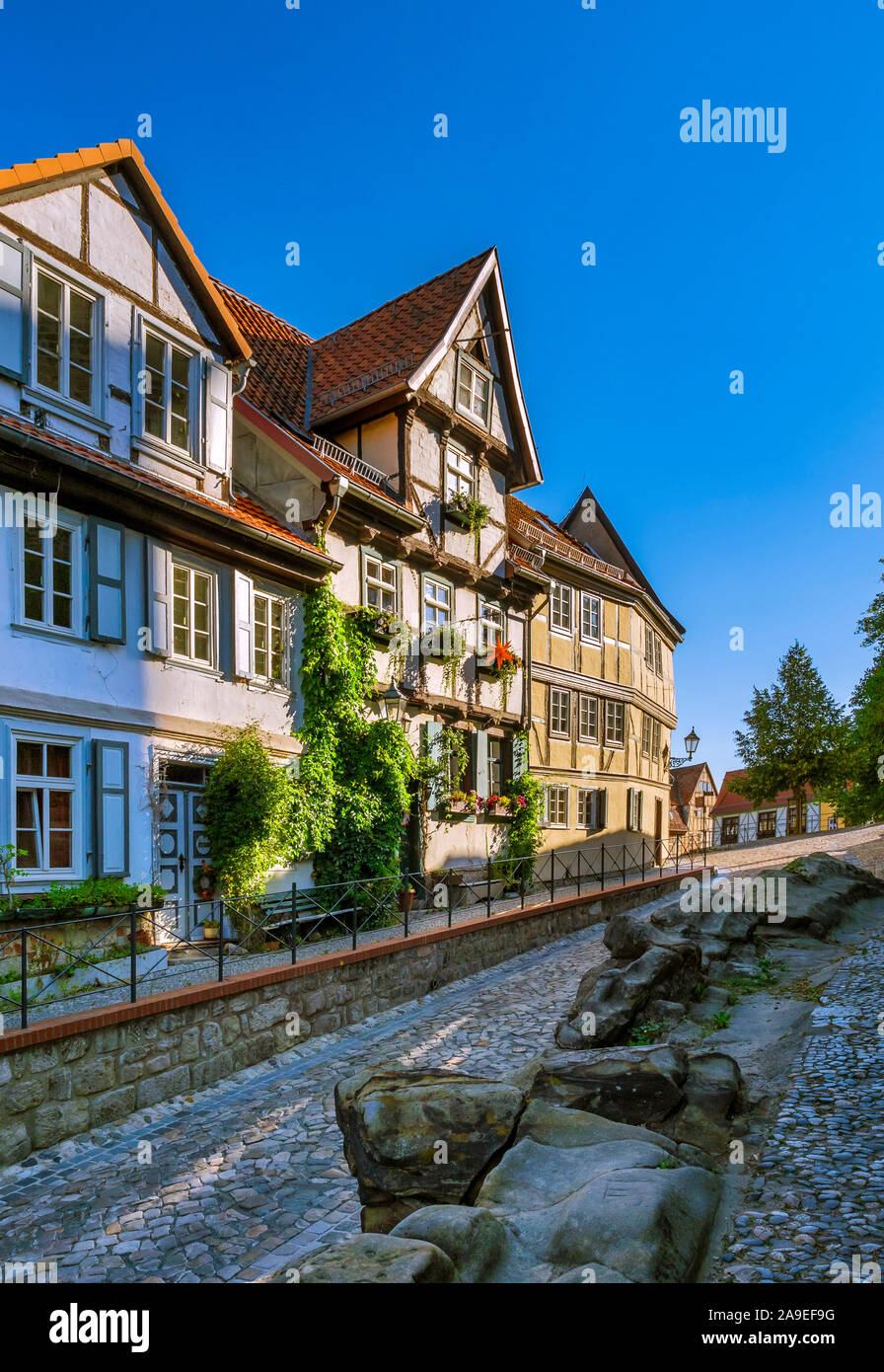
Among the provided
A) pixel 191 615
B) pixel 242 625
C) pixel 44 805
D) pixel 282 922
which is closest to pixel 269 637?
pixel 242 625

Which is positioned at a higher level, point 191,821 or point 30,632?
point 30,632

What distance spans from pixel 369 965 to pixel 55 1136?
542 centimetres

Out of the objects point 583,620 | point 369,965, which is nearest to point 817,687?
point 583,620

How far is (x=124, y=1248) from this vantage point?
666 centimetres

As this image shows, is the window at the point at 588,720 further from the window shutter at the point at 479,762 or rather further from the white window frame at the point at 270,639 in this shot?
the white window frame at the point at 270,639

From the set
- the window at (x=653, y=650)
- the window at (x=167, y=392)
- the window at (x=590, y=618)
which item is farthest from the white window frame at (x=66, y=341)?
the window at (x=653, y=650)

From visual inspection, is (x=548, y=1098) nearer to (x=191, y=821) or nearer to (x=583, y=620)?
(x=191, y=821)

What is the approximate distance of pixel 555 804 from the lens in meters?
27.0

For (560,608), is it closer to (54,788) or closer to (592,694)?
(592,694)

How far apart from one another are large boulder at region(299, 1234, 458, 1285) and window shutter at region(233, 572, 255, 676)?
36.0 feet

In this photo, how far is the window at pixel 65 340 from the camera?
12.3 meters

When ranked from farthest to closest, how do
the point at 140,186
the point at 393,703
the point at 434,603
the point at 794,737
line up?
the point at 794,737 < the point at 434,603 < the point at 393,703 < the point at 140,186

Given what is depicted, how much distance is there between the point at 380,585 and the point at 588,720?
39.1ft
